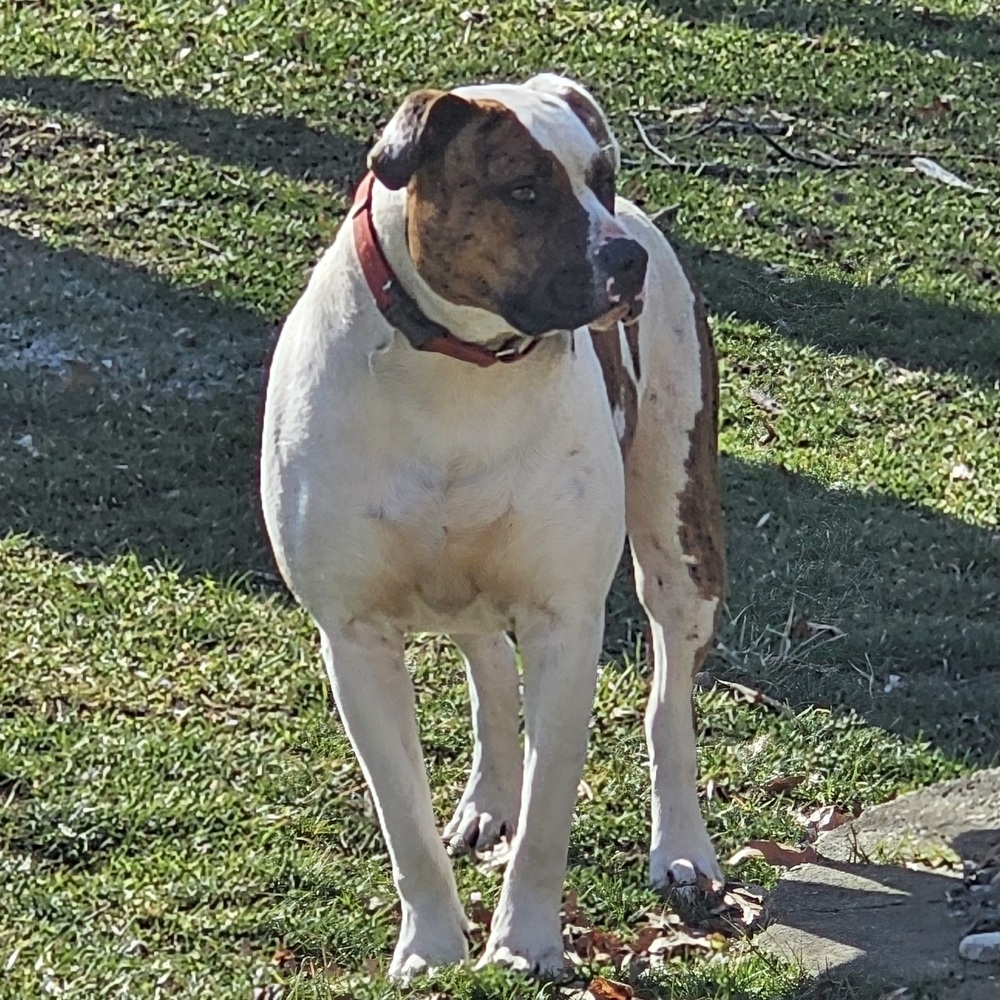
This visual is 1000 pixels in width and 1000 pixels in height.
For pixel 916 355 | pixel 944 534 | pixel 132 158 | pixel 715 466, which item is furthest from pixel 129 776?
pixel 132 158

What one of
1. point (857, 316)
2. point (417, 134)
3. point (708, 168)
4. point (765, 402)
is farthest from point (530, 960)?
point (708, 168)

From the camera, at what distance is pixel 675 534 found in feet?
16.2

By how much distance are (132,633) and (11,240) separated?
4.04m

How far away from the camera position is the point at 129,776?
5.34 m

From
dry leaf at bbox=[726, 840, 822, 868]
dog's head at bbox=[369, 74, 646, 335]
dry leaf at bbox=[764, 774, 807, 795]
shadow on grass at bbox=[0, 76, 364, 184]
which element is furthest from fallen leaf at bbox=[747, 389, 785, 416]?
dog's head at bbox=[369, 74, 646, 335]

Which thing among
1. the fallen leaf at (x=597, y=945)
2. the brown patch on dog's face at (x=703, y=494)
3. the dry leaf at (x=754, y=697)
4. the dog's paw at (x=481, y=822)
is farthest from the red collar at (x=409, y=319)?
the dry leaf at (x=754, y=697)

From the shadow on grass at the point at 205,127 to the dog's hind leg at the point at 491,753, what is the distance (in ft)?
18.9

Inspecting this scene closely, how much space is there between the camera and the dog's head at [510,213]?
3676mm

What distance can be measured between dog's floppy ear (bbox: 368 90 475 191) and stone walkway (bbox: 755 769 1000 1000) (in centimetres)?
191

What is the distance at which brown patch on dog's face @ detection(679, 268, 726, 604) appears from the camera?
491 cm

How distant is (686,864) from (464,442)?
57.6 inches

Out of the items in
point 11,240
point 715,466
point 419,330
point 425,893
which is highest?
point 419,330

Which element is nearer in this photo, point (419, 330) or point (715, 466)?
point (419, 330)

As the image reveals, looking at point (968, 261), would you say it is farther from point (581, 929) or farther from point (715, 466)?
point (581, 929)
